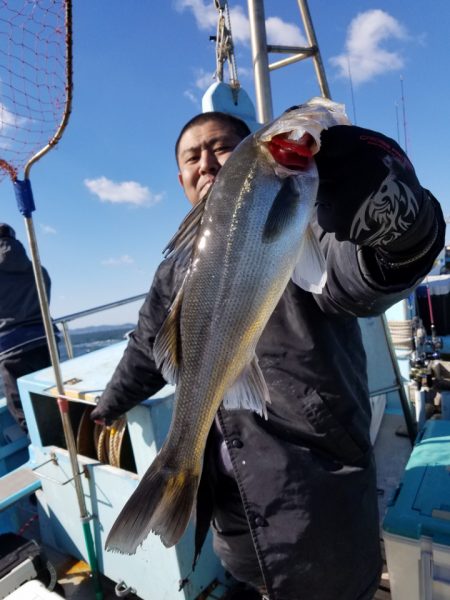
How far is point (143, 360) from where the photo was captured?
7.88 ft

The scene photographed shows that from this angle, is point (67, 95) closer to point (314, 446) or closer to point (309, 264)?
point (309, 264)

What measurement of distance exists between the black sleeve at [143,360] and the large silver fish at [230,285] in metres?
0.72

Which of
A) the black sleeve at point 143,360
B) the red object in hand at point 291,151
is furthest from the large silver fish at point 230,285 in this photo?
the black sleeve at point 143,360

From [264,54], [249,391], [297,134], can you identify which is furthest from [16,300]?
[297,134]

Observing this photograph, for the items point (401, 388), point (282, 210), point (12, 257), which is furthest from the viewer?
point (12, 257)

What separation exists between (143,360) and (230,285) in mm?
1221

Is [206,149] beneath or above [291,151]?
above

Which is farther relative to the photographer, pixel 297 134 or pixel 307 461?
pixel 307 461

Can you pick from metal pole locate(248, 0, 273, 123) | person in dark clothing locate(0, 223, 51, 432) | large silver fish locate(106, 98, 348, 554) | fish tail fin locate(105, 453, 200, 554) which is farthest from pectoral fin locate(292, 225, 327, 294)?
person in dark clothing locate(0, 223, 51, 432)

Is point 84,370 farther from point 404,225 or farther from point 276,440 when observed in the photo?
point 404,225

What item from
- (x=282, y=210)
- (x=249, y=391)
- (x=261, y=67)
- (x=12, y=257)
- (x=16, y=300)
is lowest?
(x=249, y=391)

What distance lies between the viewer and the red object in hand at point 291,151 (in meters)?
1.29

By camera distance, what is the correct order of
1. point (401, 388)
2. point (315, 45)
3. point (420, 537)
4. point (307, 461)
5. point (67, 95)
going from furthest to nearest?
Result: point (315, 45) → point (401, 388) → point (67, 95) → point (420, 537) → point (307, 461)

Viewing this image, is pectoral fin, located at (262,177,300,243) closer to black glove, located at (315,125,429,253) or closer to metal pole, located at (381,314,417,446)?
black glove, located at (315,125,429,253)
